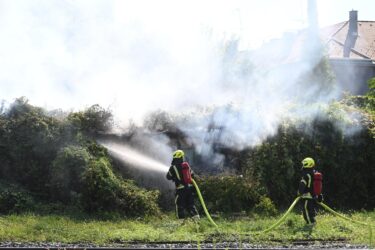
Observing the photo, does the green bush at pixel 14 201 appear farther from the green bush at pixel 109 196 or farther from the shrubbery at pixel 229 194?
the shrubbery at pixel 229 194

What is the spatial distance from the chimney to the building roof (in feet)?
0.67

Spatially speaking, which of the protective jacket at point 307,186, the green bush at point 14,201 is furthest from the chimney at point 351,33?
the green bush at point 14,201

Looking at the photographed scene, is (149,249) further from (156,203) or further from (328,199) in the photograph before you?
(328,199)

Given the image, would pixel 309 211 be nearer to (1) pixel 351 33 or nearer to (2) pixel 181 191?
(2) pixel 181 191

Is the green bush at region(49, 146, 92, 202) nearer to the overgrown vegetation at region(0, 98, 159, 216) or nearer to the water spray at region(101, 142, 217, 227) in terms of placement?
the overgrown vegetation at region(0, 98, 159, 216)

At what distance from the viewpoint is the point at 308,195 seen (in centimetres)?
1317

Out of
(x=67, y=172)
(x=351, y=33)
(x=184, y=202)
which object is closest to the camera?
(x=184, y=202)

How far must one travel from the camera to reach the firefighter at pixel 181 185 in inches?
511

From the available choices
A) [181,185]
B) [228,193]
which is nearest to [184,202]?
[181,185]

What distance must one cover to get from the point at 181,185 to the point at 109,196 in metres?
2.06

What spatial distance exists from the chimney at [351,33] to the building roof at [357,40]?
205 millimetres

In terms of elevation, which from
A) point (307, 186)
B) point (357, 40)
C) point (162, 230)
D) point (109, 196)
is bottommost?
point (162, 230)

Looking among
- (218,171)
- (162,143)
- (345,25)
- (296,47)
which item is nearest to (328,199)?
(218,171)

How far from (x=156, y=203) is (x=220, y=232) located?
3490 millimetres
